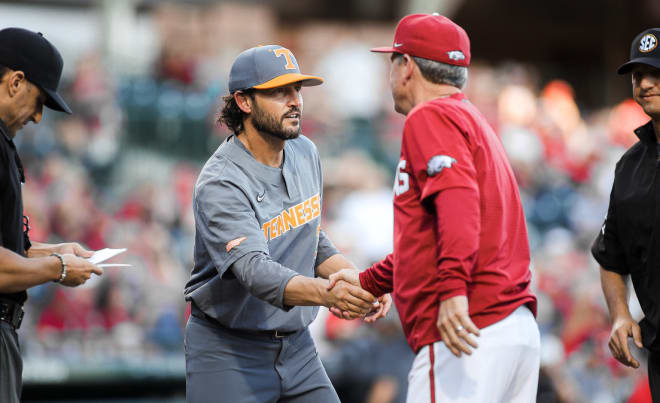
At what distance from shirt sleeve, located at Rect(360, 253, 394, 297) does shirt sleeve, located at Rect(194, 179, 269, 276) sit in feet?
1.42

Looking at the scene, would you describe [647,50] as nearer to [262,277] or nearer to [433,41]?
[433,41]

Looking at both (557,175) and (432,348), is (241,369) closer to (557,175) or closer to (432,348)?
(432,348)

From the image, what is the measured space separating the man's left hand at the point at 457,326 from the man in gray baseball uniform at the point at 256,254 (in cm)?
58

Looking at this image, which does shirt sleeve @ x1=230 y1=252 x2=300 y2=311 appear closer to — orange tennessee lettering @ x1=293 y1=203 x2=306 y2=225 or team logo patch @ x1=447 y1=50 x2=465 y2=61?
orange tennessee lettering @ x1=293 y1=203 x2=306 y2=225

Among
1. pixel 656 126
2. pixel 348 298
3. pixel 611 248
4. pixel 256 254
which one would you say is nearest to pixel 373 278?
pixel 348 298

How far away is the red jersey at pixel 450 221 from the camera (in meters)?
2.96

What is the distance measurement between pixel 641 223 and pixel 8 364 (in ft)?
8.80

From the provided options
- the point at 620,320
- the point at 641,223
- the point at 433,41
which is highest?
the point at 433,41

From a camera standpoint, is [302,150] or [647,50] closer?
[647,50]

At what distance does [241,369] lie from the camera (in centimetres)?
368

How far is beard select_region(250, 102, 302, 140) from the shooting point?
12.3ft

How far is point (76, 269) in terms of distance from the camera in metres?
3.56

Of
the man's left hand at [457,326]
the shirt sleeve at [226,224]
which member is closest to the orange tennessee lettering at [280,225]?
the shirt sleeve at [226,224]

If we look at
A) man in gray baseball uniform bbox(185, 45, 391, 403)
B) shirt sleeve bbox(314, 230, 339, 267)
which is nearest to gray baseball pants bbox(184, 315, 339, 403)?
man in gray baseball uniform bbox(185, 45, 391, 403)
